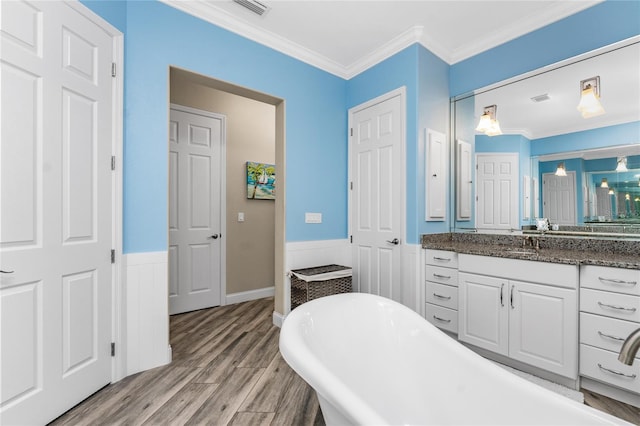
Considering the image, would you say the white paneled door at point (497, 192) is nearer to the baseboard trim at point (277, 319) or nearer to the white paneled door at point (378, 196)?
the white paneled door at point (378, 196)

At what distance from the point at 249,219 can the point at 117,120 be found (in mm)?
2149

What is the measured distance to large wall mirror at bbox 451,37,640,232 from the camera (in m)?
2.16

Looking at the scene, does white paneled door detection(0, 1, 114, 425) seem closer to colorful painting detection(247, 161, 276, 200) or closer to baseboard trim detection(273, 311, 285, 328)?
baseboard trim detection(273, 311, 285, 328)

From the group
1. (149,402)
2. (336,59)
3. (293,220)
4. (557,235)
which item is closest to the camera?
(149,402)

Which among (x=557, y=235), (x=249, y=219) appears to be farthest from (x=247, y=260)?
(x=557, y=235)

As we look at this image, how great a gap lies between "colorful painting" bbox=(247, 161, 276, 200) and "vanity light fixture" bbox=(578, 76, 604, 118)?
10.4ft

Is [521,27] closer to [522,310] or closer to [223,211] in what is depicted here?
[522,310]

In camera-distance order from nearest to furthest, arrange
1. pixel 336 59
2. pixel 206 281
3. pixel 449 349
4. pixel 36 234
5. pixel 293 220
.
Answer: pixel 449 349 → pixel 36 234 → pixel 293 220 → pixel 336 59 → pixel 206 281

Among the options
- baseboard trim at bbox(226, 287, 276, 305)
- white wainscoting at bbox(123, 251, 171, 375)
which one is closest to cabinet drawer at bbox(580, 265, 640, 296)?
white wainscoting at bbox(123, 251, 171, 375)

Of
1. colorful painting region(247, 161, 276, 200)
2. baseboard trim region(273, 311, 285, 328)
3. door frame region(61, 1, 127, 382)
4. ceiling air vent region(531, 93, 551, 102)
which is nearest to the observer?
door frame region(61, 1, 127, 382)

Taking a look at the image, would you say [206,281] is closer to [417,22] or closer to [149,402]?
[149,402]

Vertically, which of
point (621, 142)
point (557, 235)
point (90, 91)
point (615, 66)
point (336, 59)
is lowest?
point (557, 235)

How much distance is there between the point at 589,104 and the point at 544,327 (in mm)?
1694

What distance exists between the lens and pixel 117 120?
2055 mm
